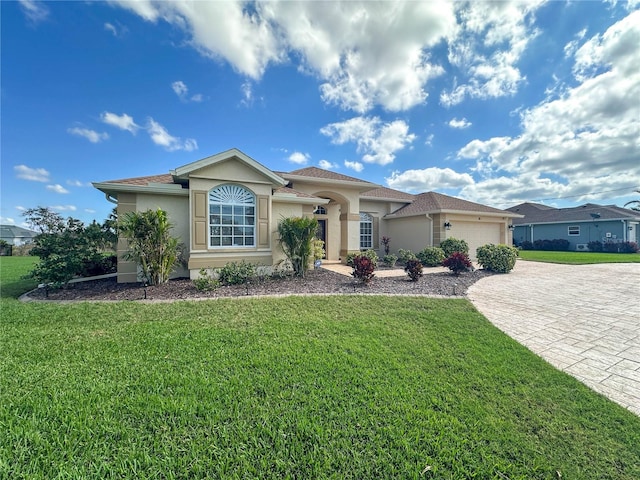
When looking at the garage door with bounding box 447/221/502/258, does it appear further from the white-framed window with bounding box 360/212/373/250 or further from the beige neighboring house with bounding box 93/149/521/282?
the beige neighboring house with bounding box 93/149/521/282

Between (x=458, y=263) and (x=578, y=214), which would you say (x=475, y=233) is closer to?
(x=458, y=263)

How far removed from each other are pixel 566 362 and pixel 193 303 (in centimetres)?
791

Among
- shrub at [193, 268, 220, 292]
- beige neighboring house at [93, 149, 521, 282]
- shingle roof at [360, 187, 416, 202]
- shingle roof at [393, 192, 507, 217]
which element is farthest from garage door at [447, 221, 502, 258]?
shrub at [193, 268, 220, 292]

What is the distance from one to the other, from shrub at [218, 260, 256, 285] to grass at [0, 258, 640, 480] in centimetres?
398

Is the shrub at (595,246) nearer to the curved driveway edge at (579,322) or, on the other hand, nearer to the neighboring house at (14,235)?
the curved driveway edge at (579,322)

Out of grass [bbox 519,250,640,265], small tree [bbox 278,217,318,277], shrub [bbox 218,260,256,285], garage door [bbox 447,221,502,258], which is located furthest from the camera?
grass [bbox 519,250,640,265]

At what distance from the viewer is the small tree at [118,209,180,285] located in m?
8.14

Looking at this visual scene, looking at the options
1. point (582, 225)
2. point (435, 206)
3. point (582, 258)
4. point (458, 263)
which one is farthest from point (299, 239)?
point (582, 225)

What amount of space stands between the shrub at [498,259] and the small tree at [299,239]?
9.47 meters

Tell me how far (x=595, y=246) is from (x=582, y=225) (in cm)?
273

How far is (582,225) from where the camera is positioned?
96.8ft

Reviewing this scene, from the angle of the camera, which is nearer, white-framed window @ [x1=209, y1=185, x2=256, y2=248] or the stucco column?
white-framed window @ [x1=209, y1=185, x2=256, y2=248]

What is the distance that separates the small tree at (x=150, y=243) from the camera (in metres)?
8.14

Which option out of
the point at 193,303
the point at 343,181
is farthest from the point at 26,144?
the point at 343,181
